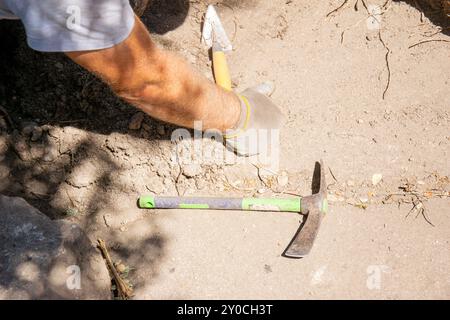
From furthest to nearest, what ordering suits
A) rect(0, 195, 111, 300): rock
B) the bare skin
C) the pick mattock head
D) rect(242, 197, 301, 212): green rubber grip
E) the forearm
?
1. rect(242, 197, 301, 212): green rubber grip
2. the pick mattock head
3. rect(0, 195, 111, 300): rock
4. the forearm
5. the bare skin

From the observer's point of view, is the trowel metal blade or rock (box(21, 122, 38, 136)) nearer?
rock (box(21, 122, 38, 136))

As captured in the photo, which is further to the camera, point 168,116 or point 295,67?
point 295,67

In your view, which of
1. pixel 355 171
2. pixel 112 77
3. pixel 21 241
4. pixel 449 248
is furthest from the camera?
pixel 355 171

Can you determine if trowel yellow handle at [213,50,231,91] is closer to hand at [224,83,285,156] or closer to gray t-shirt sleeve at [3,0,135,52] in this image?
hand at [224,83,285,156]

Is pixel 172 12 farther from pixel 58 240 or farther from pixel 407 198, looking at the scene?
pixel 407 198

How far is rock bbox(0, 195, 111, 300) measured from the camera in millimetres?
2025

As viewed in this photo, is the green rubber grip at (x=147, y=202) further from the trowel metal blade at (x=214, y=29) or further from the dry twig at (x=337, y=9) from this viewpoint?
the dry twig at (x=337, y=9)

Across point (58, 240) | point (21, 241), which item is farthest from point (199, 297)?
point (21, 241)

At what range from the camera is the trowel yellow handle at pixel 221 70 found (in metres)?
2.67

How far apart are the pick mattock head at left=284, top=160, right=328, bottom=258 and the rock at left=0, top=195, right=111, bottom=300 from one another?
96 cm

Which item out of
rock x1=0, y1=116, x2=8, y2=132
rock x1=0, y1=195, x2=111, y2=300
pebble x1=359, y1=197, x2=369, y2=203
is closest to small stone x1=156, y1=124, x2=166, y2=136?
rock x1=0, y1=195, x2=111, y2=300

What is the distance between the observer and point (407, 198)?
2484mm

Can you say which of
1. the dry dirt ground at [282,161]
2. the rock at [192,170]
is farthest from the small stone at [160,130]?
the rock at [192,170]

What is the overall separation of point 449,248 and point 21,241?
2118 mm
